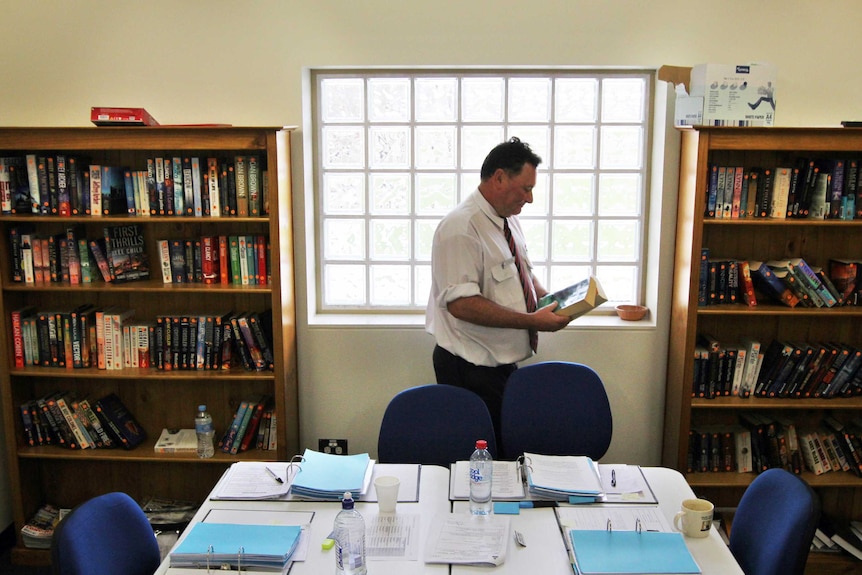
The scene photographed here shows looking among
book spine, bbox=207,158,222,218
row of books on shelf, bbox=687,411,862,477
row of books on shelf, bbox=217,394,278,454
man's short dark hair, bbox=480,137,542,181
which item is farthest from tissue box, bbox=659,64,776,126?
row of books on shelf, bbox=217,394,278,454

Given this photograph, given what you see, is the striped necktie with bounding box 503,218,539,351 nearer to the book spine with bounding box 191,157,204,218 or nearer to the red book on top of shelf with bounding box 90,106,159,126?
the book spine with bounding box 191,157,204,218

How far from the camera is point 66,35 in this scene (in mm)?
3408

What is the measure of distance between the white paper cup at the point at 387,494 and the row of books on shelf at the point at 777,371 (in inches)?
69.7

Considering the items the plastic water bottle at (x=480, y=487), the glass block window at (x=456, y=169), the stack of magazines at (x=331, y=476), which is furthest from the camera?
the glass block window at (x=456, y=169)

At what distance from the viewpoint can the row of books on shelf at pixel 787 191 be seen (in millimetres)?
3277

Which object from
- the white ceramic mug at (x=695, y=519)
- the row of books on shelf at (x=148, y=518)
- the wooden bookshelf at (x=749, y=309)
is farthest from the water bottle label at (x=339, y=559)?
the wooden bookshelf at (x=749, y=309)

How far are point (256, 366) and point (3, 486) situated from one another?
143cm

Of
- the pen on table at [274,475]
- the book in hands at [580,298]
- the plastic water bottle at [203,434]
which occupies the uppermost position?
the book in hands at [580,298]

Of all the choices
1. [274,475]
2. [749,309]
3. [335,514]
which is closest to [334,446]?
[274,475]

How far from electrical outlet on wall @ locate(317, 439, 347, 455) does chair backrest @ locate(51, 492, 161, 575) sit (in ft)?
4.76

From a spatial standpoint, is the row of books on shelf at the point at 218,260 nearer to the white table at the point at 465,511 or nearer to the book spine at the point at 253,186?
the book spine at the point at 253,186

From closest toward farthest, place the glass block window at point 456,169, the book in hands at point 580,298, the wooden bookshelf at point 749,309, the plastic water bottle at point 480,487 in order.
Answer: the plastic water bottle at point 480,487
the book in hands at point 580,298
the wooden bookshelf at point 749,309
the glass block window at point 456,169

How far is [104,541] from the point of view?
6.61ft

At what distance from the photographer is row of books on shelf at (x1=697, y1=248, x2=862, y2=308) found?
333 centimetres
